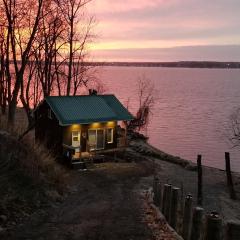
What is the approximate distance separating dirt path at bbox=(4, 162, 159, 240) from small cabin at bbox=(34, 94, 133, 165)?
26.9 feet

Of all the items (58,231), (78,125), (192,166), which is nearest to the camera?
(58,231)

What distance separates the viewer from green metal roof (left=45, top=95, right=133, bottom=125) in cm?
3105

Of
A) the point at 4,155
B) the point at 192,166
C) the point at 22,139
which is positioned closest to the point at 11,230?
the point at 4,155

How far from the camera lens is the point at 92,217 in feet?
48.0

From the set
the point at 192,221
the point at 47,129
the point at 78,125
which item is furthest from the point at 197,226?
the point at 47,129

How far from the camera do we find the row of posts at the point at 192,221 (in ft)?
25.2

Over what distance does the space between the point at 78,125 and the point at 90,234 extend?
19117mm

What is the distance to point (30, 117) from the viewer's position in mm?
41344

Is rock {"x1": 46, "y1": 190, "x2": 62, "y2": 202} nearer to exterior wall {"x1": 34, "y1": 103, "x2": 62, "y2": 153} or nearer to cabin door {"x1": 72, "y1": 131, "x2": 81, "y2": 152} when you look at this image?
exterior wall {"x1": 34, "y1": 103, "x2": 62, "y2": 153}

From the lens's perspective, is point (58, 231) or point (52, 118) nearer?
point (58, 231)

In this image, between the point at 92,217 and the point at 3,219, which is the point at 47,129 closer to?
the point at 92,217

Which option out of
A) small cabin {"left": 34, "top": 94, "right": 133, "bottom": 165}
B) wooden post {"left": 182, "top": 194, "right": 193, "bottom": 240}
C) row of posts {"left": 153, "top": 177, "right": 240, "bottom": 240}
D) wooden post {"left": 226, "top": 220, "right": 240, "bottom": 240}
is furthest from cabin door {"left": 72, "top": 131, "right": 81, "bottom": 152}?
wooden post {"left": 226, "top": 220, "right": 240, "bottom": 240}

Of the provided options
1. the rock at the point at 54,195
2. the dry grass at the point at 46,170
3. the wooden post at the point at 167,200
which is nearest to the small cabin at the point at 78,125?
the dry grass at the point at 46,170

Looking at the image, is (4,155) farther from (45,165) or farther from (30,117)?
(30,117)
